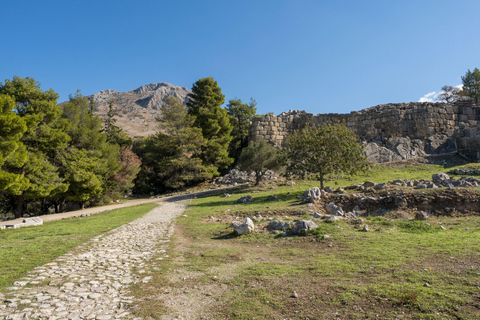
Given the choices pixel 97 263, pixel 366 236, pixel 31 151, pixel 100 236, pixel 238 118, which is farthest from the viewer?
pixel 238 118

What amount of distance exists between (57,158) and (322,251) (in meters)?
21.0

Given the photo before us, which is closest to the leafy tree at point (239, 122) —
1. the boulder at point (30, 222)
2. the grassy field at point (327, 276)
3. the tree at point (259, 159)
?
the tree at point (259, 159)

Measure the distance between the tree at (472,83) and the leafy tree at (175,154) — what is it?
43950 millimetres

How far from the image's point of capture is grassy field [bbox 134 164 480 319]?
3.49 meters

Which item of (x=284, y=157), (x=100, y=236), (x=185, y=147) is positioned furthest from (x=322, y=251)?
(x=185, y=147)

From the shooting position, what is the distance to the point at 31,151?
58.7ft

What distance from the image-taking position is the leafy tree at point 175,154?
1139 inches

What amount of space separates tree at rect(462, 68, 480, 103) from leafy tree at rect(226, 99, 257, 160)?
3536 centimetres

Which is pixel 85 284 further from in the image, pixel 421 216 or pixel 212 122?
pixel 212 122

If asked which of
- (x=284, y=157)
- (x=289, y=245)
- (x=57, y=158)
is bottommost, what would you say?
(x=289, y=245)

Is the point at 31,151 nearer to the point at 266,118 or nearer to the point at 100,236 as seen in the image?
the point at 100,236

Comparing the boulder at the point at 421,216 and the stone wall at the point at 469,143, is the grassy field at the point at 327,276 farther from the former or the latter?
the stone wall at the point at 469,143


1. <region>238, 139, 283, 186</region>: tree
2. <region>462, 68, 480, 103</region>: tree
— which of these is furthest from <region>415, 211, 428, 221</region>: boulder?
<region>462, 68, 480, 103</region>: tree

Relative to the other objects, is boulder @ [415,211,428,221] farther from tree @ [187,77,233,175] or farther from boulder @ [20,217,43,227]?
tree @ [187,77,233,175]
